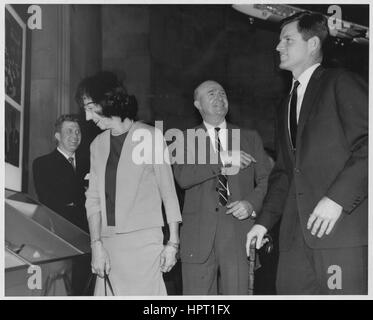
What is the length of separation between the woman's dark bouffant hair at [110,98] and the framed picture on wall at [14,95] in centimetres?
57

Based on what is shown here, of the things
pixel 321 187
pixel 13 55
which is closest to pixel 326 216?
pixel 321 187

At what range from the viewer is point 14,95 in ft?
Answer: 12.9

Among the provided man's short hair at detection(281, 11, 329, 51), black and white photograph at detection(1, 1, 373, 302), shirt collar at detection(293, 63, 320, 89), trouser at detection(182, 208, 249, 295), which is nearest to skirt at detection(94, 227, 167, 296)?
black and white photograph at detection(1, 1, 373, 302)

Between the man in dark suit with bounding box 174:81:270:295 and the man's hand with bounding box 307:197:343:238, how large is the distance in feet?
2.19

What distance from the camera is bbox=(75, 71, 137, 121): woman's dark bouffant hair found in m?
3.52

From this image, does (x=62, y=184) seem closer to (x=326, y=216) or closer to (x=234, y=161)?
(x=234, y=161)

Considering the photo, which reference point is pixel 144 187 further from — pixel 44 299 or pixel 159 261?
pixel 44 299

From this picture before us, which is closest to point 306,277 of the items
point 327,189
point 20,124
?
point 327,189

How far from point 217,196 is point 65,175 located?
992 millimetres

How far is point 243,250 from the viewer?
136 inches

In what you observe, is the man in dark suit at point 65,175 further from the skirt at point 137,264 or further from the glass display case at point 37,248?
the skirt at point 137,264

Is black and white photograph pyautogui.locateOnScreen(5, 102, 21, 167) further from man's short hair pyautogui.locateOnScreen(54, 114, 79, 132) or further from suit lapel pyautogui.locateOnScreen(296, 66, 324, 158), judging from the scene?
suit lapel pyautogui.locateOnScreen(296, 66, 324, 158)

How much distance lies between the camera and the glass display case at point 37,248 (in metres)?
3.21

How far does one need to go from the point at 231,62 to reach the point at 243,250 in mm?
1987
